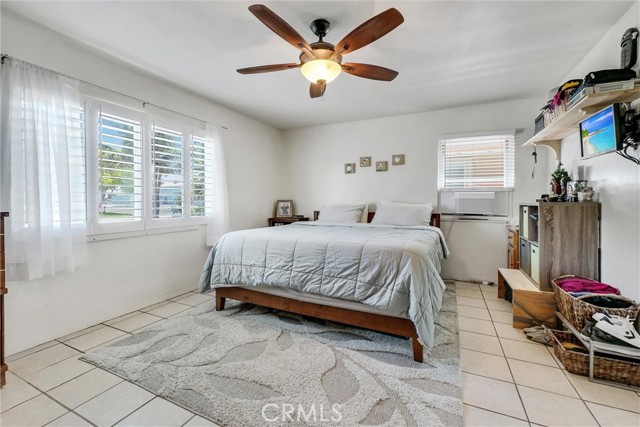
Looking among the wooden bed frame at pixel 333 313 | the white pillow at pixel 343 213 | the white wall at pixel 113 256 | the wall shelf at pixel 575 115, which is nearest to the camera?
the wall shelf at pixel 575 115

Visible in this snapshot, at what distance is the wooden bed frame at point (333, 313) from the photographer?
73.3 inches

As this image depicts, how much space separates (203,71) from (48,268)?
6.96ft

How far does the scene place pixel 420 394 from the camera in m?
1.53

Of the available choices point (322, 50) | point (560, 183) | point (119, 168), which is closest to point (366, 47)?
point (322, 50)

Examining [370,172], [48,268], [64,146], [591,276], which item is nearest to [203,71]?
[64,146]

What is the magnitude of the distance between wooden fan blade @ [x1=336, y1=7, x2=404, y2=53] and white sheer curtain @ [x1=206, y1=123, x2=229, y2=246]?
2.28 m

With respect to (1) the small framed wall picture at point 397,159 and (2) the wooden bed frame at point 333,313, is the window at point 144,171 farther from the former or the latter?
(1) the small framed wall picture at point 397,159

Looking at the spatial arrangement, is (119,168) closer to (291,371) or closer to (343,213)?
(291,371)

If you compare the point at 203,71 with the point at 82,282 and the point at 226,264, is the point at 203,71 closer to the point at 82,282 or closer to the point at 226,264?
the point at 226,264

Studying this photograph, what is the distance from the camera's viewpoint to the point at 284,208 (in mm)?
4781

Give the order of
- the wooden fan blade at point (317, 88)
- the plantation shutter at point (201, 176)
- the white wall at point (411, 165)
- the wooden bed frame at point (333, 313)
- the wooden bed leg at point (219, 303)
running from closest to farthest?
the wooden bed frame at point (333, 313)
the wooden fan blade at point (317, 88)
the wooden bed leg at point (219, 303)
the plantation shutter at point (201, 176)
the white wall at point (411, 165)

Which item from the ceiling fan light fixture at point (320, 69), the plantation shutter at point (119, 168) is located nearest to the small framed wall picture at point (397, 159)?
the ceiling fan light fixture at point (320, 69)

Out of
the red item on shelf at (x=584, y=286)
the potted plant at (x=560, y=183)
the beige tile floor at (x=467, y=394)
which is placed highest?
the potted plant at (x=560, y=183)

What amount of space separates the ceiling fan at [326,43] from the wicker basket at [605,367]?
225cm
